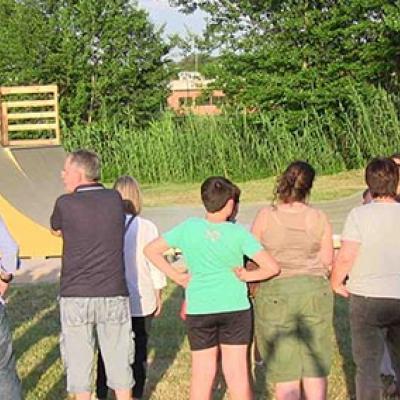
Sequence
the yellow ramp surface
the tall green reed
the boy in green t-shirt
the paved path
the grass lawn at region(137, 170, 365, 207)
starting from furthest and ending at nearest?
the tall green reed < the grass lawn at region(137, 170, 365, 207) < the yellow ramp surface < the paved path < the boy in green t-shirt

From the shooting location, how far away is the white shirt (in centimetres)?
567

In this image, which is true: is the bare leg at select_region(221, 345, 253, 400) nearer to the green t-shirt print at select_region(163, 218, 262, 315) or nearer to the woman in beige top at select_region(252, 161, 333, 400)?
the woman in beige top at select_region(252, 161, 333, 400)

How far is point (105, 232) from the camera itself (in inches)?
197

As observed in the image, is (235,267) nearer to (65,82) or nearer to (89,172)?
(89,172)

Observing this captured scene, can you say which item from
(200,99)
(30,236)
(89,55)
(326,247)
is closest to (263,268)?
(326,247)

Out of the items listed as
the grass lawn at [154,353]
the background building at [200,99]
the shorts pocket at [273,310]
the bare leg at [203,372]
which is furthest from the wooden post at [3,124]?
the shorts pocket at [273,310]

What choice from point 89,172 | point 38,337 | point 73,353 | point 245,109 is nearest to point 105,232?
point 89,172

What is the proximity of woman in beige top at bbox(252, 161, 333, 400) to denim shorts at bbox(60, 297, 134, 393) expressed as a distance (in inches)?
30.7

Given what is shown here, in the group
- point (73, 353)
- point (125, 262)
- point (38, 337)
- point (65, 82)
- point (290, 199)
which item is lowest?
point (38, 337)

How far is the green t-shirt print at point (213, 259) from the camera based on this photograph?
15.7 feet

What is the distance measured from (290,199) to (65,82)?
106 feet

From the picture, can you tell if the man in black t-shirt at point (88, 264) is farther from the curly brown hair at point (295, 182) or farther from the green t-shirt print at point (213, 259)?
the curly brown hair at point (295, 182)

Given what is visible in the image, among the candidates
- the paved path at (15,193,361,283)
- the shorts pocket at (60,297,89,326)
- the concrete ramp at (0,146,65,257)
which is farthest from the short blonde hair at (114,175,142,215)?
the concrete ramp at (0,146,65,257)

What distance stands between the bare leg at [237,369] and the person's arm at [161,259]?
419mm
